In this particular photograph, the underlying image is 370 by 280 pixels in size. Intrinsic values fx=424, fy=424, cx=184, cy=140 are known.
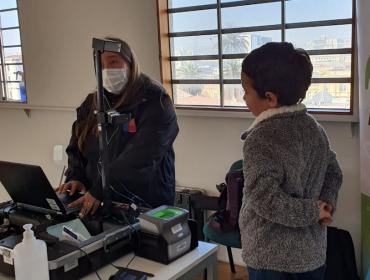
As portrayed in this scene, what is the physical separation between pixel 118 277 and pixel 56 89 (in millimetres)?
2854

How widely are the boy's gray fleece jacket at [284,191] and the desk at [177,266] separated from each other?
0.23m

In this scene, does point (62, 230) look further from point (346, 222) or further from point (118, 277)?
point (346, 222)

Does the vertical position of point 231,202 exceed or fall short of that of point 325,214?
it falls short

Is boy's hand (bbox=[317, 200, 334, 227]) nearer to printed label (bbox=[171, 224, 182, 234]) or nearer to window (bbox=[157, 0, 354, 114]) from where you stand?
printed label (bbox=[171, 224, 182, 234])

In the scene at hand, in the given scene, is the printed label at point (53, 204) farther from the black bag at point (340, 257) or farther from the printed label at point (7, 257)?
the black bag at point (340, 257)

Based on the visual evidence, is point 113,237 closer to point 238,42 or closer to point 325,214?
point 325,214

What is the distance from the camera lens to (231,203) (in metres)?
2.02

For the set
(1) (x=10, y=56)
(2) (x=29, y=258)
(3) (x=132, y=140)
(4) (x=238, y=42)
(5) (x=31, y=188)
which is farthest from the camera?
(1) (x=10, y=56)

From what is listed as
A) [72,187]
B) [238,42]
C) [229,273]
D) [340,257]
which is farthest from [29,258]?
[238,42]

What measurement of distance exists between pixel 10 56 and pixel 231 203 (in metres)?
3.31

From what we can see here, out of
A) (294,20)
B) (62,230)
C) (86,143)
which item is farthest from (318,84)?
(62,230)

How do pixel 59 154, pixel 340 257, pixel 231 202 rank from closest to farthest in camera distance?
pixel 231 202 < pixel 340 257 < pixel 59 154

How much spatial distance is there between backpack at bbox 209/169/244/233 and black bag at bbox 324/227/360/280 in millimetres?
699

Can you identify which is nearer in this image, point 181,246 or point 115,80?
point 181,246
